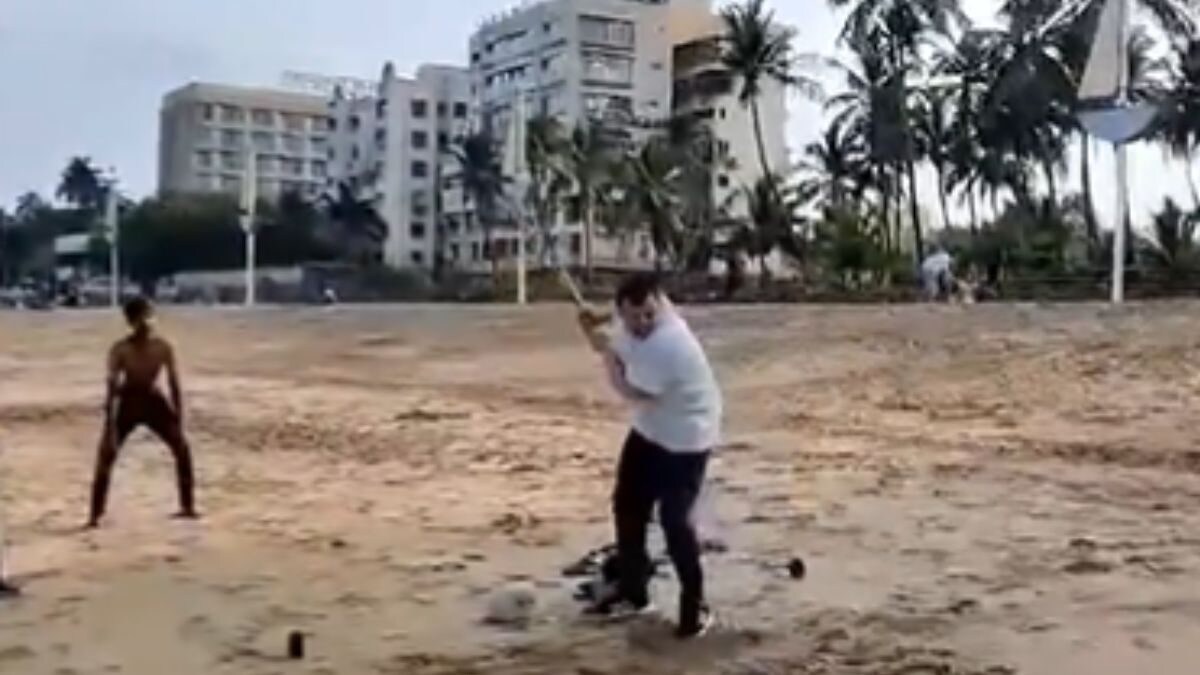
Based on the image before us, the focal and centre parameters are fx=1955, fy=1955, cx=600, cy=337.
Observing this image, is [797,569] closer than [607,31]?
Yes

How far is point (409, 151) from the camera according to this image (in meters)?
100

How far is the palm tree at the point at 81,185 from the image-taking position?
11631 cm

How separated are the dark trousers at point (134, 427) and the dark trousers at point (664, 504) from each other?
396 centimetres

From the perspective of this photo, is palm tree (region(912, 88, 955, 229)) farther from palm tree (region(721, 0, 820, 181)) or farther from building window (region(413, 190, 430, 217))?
building window (region(413, 190, 430, 217))

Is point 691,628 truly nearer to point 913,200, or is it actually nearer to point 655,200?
point 913,200

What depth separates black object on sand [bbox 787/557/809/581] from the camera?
8250mm

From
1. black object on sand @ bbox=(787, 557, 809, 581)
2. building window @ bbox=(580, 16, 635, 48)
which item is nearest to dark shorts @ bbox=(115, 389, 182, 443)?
black object on sand @ bbox=(787, 557, 809, 581)

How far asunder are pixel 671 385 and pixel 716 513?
3828 mm

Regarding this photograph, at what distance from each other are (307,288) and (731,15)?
18.0 m

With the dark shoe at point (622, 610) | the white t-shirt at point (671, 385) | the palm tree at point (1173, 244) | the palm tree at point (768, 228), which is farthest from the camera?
the palm tree at point (768, 228)

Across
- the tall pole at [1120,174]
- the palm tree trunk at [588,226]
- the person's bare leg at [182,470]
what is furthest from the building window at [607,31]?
the person's bare leg at [182,470]

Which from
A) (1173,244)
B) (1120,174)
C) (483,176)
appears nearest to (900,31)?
(1173,244)

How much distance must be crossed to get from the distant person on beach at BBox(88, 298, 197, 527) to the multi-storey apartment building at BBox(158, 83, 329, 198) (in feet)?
346

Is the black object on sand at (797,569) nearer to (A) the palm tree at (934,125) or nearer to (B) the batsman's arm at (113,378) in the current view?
(B) the batsman's arm at (113,378)
